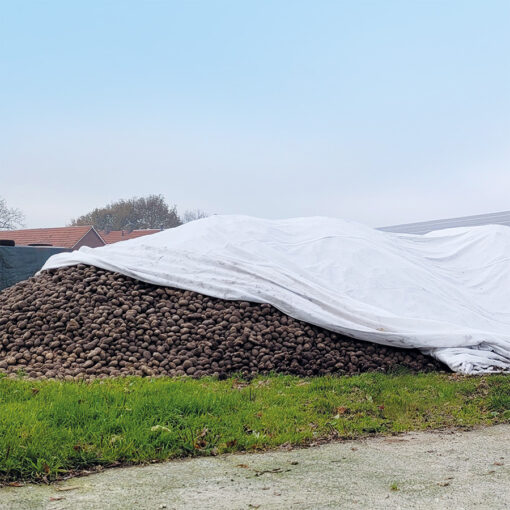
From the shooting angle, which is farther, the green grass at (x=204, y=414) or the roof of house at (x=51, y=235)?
the roof of house at (x=51, y=235)

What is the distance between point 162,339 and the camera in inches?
256

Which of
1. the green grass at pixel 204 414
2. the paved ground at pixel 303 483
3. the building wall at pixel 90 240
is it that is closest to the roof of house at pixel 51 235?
the building wall at pixel 90 240

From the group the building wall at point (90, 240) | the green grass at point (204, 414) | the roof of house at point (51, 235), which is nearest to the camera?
the green grass at point (204, 414)

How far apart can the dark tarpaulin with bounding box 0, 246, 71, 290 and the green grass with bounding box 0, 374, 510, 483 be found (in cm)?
752

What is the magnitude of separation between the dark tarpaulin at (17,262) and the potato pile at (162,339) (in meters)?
5.37

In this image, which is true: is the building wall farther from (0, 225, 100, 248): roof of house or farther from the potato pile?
the potato pile

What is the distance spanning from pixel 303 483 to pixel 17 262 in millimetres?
10635

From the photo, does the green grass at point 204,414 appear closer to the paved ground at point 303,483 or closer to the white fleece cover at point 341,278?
the paved ground at point 303,483

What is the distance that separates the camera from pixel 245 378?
6.02 metres

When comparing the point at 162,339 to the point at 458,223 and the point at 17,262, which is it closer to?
the point at 17,262

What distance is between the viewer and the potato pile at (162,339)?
617 cm

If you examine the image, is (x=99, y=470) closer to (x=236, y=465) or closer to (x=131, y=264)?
(x=236, y=465)

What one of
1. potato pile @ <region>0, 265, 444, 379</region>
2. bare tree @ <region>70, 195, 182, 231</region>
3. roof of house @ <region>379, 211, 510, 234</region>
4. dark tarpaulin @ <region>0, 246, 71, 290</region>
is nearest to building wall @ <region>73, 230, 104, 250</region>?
bare tree @ <region>70, 195, 182, 231</region>

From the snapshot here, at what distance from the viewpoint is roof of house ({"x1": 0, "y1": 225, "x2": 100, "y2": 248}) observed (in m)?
31.6
